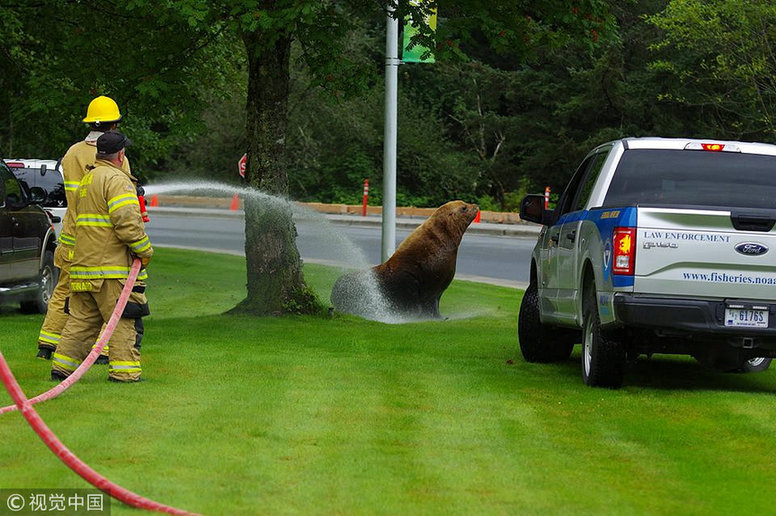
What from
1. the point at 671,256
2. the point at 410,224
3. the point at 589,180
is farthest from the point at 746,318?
the point at 410,224

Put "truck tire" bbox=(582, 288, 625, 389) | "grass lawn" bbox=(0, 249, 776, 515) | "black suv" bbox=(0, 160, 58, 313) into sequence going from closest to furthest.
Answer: "grass lawn" bbox=(0, 249, 776, 515), "truck tire" bbox=(582, 288, 625, 389), "black suv" bbox=(0, 160, 58, 313)

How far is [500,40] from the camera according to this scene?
14227 mm

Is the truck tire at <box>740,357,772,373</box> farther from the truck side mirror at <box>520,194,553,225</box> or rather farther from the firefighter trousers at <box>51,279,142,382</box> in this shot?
the firefighter trousers at <box>51,279,142,382</box>

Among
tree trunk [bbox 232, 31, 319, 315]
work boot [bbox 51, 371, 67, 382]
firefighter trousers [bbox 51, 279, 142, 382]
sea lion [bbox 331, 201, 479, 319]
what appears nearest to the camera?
firefighter trousers [bbox 51, 279, 142, 382]

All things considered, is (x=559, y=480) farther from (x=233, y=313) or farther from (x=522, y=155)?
(x=522, y=155)

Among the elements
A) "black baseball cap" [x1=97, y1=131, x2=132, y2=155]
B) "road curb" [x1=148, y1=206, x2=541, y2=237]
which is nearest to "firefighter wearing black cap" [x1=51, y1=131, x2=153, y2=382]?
"black baseball cap" [x1=97, y1=131, x2=132, y2=155]

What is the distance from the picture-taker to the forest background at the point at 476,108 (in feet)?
79.3

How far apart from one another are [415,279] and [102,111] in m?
7.28

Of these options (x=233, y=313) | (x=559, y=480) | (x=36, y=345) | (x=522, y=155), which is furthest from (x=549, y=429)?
(x=522, y=155)

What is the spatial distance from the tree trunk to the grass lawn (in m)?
3.01

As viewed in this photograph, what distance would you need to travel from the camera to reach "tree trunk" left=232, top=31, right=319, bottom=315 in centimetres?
1552

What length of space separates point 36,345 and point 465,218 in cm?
663

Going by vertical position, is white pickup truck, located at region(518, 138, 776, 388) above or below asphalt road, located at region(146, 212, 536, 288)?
above

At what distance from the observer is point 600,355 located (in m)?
9.80
